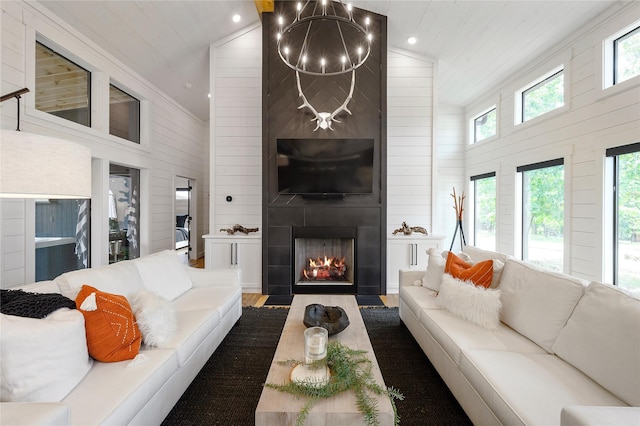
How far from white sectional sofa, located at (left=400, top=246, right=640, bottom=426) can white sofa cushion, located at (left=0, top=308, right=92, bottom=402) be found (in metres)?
1.89

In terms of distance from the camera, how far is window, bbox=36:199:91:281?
300 cm

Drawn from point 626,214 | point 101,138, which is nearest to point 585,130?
point 626,214

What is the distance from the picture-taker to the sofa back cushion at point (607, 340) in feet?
3.85

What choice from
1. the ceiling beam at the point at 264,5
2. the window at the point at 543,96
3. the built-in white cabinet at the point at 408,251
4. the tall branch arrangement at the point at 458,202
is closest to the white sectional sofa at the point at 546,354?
the built-in white cabinet at the point at 408,251

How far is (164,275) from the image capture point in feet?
8.16

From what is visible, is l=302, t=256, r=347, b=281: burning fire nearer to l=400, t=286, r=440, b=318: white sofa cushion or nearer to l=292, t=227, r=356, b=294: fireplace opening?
l=292, t=227, r=356, b=294: fireplace opening

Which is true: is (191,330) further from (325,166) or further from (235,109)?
(235,109)

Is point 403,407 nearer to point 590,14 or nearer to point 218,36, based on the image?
point 590,14

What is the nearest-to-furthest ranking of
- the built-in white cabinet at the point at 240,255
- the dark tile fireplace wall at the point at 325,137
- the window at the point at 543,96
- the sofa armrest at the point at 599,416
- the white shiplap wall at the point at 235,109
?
the sofa armrest at the point at 599,416, the window at the point at 543,96, the dark tile fireplace wall at the point at 325,137, the built-in white cabinet at the point at 240,255, the white shiplap wall at the point at 235,109

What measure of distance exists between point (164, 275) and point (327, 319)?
1531 mm

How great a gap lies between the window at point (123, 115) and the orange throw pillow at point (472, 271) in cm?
472

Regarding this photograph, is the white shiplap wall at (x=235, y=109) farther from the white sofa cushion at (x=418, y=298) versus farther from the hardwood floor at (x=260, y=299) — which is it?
the white sofa cushion at (x=418, y=298)

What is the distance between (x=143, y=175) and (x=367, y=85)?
4002 mm

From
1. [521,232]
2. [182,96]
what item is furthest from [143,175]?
[521,232]
